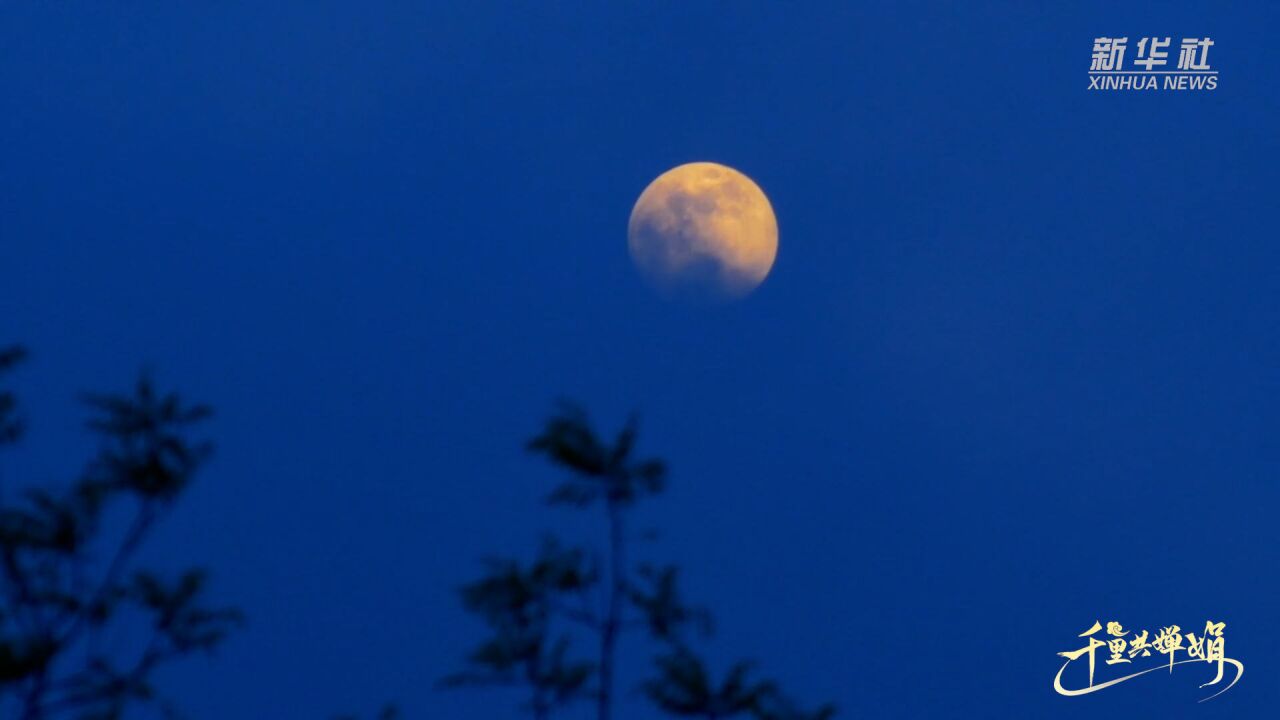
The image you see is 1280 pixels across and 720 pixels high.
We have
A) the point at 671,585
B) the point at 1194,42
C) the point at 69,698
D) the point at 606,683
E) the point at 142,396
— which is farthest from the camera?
the point at 1194,42

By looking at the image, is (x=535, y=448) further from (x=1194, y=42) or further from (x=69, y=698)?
(x=1194, y=42)

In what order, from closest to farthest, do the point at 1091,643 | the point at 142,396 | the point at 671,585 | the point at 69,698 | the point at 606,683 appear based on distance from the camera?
the point at 69,698 < the point at 142,396 < the point at 606,683 < the point at 671,585 < the point at 1091,643

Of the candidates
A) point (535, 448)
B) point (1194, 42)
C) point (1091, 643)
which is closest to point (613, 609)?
point (535, 448)

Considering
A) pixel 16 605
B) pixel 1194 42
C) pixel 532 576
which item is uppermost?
pixel 1194 42

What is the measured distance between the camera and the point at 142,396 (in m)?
15.8

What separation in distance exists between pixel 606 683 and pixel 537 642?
133 centimetres

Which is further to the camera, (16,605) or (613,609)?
(613,609)

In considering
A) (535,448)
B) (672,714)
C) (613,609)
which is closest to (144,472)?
(535,448)

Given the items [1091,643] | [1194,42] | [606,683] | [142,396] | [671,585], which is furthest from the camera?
[1194,42]

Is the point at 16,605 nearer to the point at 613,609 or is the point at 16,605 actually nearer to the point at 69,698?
the point at 69,698

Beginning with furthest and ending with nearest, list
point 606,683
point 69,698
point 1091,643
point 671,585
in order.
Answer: point 1091,643, point 671,585, point 606,683, point 69,698

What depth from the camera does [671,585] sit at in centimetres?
1967

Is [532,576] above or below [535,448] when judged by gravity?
below

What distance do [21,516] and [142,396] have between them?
80.0 inches
